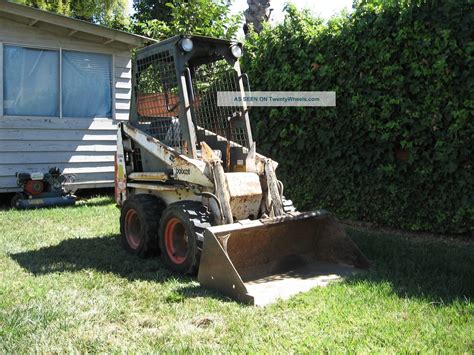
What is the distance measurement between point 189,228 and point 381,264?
84.0 inches

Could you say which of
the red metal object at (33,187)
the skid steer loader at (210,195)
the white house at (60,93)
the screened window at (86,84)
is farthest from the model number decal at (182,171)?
the screened window at (86,84)

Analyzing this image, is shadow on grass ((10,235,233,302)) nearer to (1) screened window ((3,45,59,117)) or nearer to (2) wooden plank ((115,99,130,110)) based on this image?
(1) screened window ((3,45,59,117))

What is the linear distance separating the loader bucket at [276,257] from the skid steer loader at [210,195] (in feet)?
0.03

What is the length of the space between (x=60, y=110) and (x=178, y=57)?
566 cm

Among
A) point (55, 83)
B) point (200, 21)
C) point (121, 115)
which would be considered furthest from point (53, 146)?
point (200, 21)

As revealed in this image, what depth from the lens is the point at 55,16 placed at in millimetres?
9586

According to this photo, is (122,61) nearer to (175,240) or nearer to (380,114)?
(380,114)

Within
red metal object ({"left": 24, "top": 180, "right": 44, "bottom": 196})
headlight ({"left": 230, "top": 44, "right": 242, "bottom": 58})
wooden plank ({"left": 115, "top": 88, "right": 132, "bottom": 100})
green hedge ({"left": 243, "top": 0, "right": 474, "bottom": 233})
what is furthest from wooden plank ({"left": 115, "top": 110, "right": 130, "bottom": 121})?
headlight ({"left": 230, "top": 44, "right": 242, "bottom": 58})

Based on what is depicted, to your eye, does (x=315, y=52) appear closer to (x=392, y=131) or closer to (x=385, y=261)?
(x=392, y=131)

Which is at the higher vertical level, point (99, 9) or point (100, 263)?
point (99, 9)

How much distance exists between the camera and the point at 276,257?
534 centimetres

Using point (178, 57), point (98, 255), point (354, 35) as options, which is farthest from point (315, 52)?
point (98, 255)

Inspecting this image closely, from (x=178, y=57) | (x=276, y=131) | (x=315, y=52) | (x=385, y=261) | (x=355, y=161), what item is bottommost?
(x=385, y=261)

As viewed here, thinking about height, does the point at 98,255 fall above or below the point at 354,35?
below
